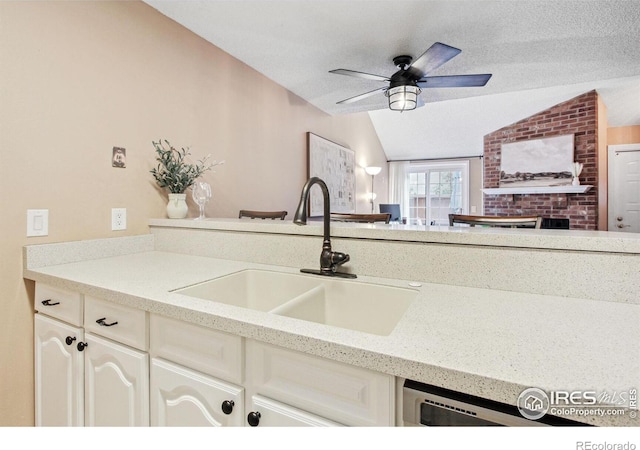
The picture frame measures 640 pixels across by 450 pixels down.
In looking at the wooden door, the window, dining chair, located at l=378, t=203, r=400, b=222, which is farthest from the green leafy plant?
the window

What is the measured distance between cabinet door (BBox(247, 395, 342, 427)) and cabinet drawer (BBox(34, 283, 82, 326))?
2.65ft

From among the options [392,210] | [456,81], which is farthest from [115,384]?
[392,210]

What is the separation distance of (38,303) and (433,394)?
5.17 ft

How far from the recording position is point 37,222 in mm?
1362

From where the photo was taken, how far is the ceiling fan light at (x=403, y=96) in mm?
2514

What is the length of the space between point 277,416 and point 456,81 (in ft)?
8.39

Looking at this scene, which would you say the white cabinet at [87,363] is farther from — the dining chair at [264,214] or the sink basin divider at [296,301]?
the dining chair at [264,214]

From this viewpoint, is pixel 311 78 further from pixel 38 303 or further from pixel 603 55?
pixel 38 303

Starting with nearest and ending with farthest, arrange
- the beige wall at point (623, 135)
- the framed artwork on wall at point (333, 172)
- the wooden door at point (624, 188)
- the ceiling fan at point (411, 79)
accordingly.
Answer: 1. the ceiling fan at point (411, 79)
2. the framed artwork on wall at point (333, 172)
3. the wooden door at point (624, 188)
4. the beige wall at point (623, 135)

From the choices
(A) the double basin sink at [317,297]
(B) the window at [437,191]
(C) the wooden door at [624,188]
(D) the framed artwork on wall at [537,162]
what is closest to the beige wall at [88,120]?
(A) the double basin sink at [317,297]

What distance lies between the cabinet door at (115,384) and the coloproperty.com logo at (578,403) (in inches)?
38.9

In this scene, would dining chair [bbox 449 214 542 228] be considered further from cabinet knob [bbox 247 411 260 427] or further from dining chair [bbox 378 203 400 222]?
dining chair [bbox 378 203 400 222]

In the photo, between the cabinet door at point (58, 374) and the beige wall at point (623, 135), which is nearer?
the cabinet door at point (58, 374)

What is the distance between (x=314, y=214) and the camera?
12.1ft
